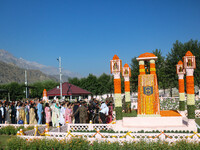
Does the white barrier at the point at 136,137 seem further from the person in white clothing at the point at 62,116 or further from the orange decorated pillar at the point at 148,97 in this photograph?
the person in white clothing at the point at 62,116

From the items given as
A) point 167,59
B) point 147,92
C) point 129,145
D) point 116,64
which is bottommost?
point 129,145

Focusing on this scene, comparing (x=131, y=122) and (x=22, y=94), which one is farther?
(x=22, y=94)

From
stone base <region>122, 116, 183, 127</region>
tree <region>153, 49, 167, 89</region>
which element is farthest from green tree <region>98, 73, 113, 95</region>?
stone base <region>122, 116, 183, 127</region>

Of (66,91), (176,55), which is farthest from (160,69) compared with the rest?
(66,91)

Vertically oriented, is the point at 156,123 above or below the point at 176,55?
below

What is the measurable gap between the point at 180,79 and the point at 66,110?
8.59 m

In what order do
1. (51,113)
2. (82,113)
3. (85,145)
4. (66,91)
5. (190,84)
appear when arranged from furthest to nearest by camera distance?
(66,91)
(51,113)
(82,113)
(190,84)
(85,145)

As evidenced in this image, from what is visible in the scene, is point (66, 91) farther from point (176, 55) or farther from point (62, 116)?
point (62, 116)

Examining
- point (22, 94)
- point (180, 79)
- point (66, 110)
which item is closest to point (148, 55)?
point (180, 79)

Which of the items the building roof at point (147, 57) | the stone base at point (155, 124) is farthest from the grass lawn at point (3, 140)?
the building roof at point (147, 57)

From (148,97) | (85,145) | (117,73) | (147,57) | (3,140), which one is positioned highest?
(147,57)

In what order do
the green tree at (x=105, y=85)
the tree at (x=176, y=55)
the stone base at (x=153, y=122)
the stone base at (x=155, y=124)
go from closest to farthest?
the stone base at (x=155, y=124), the stone base at (x=153, y=122), the tree at (x=176, y=55), the green tree at (x=105, y=85)

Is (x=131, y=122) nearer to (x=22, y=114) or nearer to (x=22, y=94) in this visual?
(x=22, y=114)

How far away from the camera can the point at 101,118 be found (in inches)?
479
